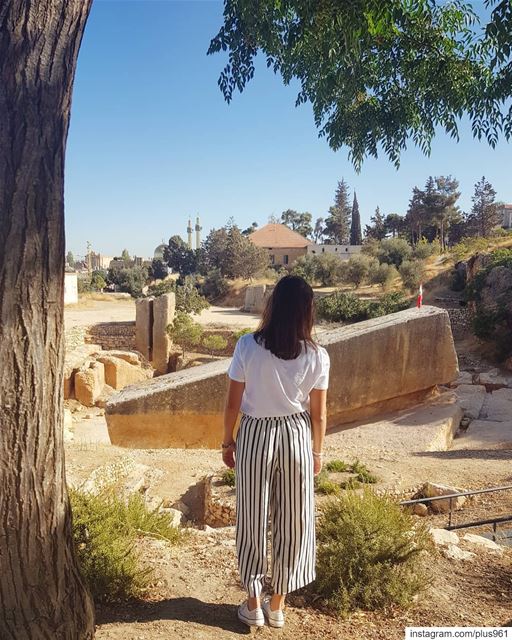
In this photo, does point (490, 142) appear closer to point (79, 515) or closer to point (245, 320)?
point (79, 515)

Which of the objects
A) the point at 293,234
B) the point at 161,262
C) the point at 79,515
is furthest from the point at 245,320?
the point at 293,234

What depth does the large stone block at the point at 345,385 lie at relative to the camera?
6.97m

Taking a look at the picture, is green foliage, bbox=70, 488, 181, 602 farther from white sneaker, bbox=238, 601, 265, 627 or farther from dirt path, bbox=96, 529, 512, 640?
white sneaker, bbox=238, 601, 265, 627

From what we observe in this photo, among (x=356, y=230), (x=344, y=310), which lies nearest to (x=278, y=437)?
(x=344, y=310)

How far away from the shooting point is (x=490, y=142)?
4445 millimetres

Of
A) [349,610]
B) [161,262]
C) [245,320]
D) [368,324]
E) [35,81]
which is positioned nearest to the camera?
[35,81]

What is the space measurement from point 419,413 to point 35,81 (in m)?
7.69

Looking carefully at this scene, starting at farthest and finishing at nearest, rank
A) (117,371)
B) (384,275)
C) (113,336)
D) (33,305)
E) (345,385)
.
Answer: (384,275) → (113,336) → (117,371) → (345,385) → (33,305)

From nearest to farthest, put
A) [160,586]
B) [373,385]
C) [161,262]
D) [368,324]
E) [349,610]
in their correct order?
[349,610], [160,586], [373,385], [368,324], [161,262]

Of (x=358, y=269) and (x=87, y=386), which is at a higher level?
(x=358, y=269)

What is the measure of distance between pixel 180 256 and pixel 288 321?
47.5m

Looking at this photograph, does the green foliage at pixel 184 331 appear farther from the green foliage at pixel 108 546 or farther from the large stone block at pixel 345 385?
the green foliage at pixel 108 546

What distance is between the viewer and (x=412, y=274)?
26.1 meters

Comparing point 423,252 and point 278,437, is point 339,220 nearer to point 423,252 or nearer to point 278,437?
point 423,252
